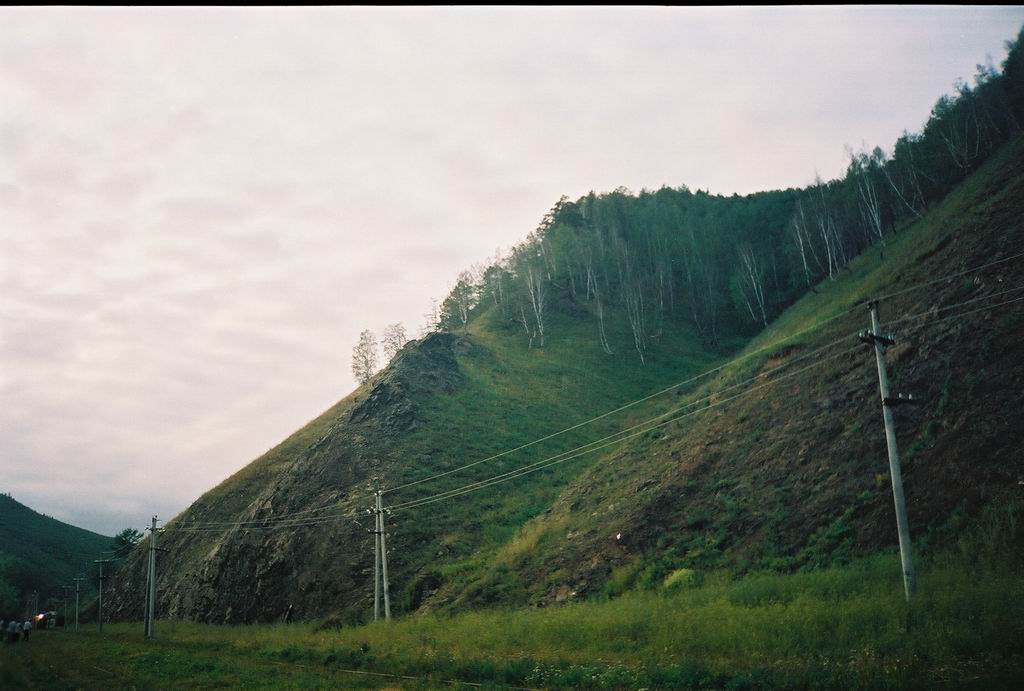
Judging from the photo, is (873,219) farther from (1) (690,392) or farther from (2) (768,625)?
(2) (768,625)

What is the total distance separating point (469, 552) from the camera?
43.9m

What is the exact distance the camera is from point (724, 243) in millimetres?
116938

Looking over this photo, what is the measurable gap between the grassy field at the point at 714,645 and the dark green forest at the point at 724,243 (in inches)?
2339

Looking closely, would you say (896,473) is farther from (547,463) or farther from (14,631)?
(14,631)

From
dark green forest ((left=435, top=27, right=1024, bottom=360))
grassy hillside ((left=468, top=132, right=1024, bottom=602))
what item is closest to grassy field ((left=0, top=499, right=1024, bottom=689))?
grassy hillside ((left=468, top=132, right=1024, bottom=602))

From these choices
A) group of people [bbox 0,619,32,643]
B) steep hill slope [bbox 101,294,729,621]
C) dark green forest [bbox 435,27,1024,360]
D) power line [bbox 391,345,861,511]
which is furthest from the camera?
dark green forest [bbox 435,27,1024,360]

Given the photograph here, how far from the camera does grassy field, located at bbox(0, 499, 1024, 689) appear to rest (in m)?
14.6

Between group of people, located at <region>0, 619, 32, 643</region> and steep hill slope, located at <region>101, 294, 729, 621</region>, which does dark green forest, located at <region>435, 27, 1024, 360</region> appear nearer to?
steep hill slope, located at <region>101, 294, 729, 621</region>

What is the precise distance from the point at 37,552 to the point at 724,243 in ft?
584

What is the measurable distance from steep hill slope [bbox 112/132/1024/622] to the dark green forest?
31.4ft

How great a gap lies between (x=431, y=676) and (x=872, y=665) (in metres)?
12.2

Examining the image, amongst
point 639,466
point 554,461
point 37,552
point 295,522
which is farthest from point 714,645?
point 37,552

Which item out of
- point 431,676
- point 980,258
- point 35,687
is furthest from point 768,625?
point 980,258

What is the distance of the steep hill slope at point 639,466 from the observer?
86.5 ft
